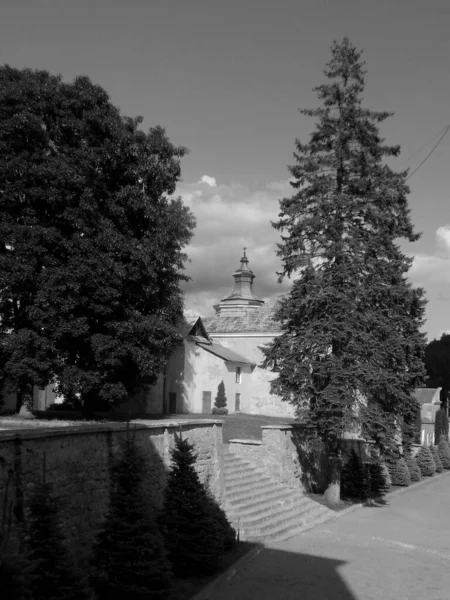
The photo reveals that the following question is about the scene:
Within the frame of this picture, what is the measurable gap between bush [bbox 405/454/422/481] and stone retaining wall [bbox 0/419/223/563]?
65.7 ft

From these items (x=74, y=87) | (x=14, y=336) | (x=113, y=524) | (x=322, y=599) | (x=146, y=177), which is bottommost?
(x=322, y=599)


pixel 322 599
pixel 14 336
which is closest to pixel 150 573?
pixel 322 599

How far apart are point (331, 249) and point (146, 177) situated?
7595 millimetres

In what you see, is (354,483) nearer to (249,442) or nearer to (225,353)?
(249,442)

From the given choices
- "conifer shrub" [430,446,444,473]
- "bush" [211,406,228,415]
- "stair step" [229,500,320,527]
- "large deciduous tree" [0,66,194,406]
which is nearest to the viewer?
"stair step" [229,500,320,527]

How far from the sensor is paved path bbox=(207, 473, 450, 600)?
451 inches

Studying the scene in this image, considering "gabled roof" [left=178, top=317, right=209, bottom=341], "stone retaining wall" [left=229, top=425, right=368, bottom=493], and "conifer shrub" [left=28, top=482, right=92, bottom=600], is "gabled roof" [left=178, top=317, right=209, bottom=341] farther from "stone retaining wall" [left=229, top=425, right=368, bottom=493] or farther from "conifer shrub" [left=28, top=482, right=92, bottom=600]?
"conifer shrub" [left=28, top=482, right=92, bottom=600]

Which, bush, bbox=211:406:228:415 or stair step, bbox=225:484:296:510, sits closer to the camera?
stair step, bbox=225:484:296:510

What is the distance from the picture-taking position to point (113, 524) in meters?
9.59

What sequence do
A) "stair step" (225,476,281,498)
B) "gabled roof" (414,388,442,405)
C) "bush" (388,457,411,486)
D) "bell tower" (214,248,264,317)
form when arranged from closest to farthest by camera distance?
"stair step" (225,476,281,498)
"bush" (388,457,411,486)
"gabled roof" (414,388,442,405)
"bell tower" (214,248,264,317)

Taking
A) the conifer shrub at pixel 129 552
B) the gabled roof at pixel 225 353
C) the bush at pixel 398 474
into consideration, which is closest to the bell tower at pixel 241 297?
the gabled roof at pixel 225 353

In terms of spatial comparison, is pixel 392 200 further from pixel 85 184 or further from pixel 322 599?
pixel 322 599

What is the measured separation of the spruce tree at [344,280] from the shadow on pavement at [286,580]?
20.8 ft

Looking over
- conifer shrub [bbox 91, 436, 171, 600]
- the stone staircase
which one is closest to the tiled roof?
the stone staircase
